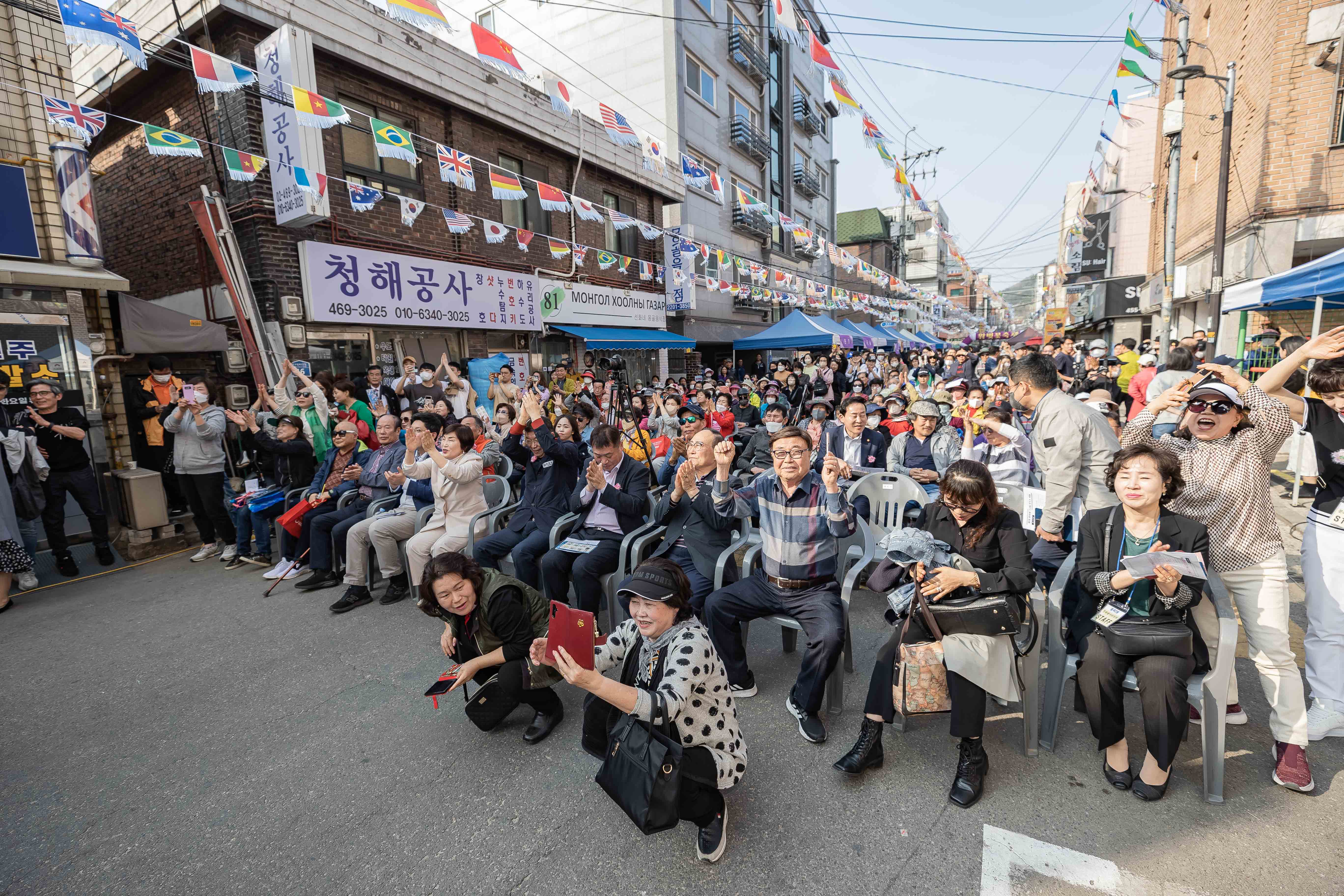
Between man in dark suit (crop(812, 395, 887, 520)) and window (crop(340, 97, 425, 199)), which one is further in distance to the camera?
window (crop(340, 97, 425, 199))

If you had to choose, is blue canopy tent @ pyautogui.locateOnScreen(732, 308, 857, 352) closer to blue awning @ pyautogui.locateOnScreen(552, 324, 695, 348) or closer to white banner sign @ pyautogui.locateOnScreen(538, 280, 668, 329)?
blue awning @ pyautogui.locateOnScreen(552, 324, 695, 348)

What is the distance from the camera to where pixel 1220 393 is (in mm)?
2775

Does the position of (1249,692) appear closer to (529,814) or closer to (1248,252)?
(529,814)

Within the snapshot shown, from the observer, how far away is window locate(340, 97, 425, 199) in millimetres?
9633

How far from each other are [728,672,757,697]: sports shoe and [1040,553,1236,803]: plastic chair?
4.83 feet

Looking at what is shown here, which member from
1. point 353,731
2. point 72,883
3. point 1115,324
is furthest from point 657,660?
point 1115,324

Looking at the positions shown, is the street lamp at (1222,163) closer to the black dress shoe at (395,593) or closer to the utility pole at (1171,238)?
the utility pole at (1171,238)

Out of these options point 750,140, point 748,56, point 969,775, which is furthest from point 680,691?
point 748,56

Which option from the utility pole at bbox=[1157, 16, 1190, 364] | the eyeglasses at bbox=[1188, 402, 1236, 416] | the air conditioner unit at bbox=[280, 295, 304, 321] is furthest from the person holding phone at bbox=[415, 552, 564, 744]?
the utility pole at bbox=[1157, 16, 1190, 364]

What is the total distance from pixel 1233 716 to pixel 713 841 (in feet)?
9.11

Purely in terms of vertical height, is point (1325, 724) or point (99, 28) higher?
point (99, 28)

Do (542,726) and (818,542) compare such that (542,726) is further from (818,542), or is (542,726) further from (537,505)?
(537,505)

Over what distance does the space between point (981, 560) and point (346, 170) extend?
10917mm

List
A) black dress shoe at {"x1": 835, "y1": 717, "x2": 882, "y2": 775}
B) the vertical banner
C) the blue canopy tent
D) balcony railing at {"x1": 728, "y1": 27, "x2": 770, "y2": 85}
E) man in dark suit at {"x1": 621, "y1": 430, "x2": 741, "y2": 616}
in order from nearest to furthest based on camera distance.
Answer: black dress shoe at {"x1": 835, "y1": 717, "x2": 882, "y2": 775}
man in dark suit at {"x1": 621, "y1": 430, "x2": 741, "y2": 616}
the vertical banner
the blue canopy tent
balcony railing at {"x1": 728, "y1": 27, "x2": 770, "y2": 85}
